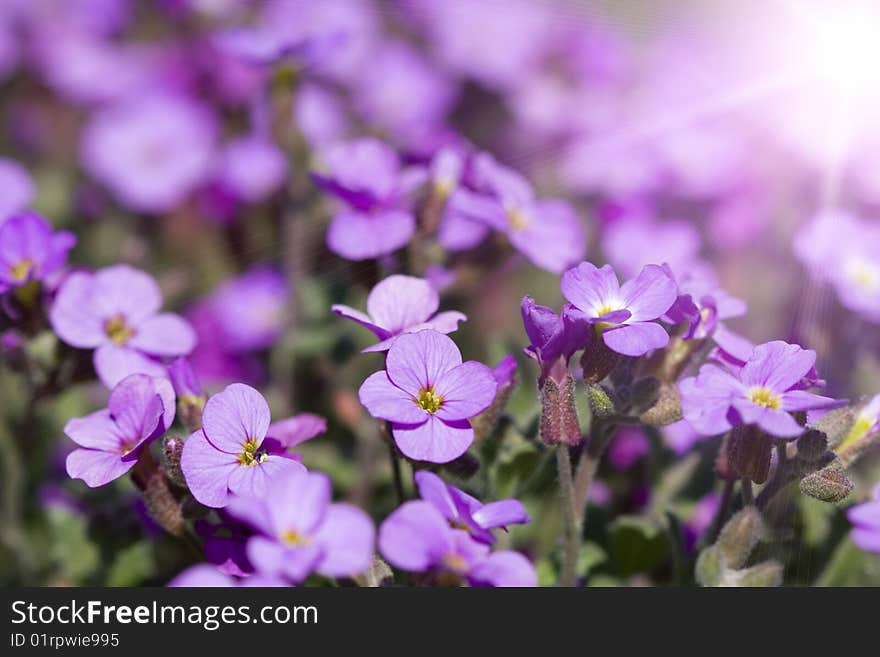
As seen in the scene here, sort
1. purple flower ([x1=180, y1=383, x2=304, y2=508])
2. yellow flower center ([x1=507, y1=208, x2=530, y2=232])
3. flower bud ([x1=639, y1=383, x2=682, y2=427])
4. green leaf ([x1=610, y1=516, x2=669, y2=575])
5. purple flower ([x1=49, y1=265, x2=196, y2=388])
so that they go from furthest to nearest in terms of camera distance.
→ yellow flower center ([x1=507, y1=208, x2=530, y2=232])
green leaf ([x1=610, y1=516, x2=669, y2=575])
purple flower ([x1=49, y1=265, x2=196, y2=388])
flower bud ([x1=639, y1=383, x2=682, y2=427])
purple flower ([x1=180, y1=383, x2=304, y2=508])

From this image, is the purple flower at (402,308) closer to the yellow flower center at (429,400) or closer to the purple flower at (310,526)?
the yellow flower center at (429,400)

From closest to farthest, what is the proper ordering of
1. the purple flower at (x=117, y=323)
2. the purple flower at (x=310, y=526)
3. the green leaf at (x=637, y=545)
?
the purple flower at (x=310, y=526), the purple flower at (x=117, y=323), the green leaf at (x=637, y=545)

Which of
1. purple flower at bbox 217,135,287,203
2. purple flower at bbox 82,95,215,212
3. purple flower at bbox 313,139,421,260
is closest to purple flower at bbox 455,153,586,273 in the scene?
purple flower at bbox 313,139,421,260

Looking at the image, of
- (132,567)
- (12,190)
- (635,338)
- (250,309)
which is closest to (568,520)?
(635,338)

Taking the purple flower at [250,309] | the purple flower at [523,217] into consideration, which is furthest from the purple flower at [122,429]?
the purple flower at [250,309]

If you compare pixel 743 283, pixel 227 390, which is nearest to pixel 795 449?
pixel 227 390

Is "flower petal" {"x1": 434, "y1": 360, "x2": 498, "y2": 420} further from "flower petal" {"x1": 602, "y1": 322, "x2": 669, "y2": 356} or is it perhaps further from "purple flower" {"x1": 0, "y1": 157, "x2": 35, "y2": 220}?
"purple flower" {"x1": 0, "y1": 157, "x2": 35, "y2": 220}
